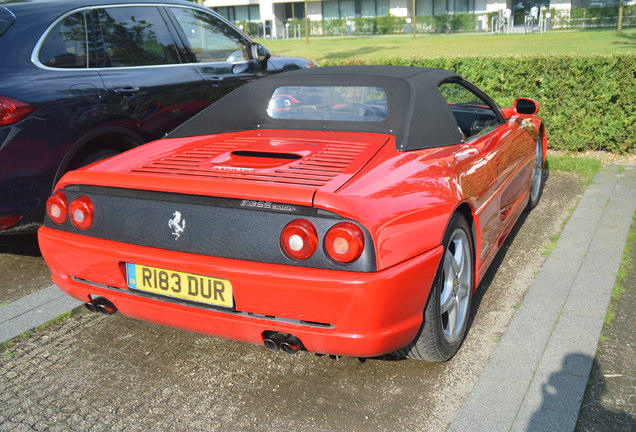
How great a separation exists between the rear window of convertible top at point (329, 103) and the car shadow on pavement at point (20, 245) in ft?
7.76

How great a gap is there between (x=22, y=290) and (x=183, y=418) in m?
2.10

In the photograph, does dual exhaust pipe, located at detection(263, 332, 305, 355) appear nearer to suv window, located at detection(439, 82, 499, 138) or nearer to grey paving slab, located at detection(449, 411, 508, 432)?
grey paving slab, located at detection(449, 411, 508, 432)

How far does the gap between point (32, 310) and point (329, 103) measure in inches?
89.4

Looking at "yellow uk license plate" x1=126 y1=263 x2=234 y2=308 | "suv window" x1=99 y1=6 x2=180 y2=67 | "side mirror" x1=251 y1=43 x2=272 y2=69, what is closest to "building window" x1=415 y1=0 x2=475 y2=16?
"side mirror" x1=251 y1=43 x2=272 y2=69

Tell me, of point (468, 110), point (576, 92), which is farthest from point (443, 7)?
point (468, 110)

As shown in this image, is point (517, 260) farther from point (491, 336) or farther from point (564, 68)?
point (564, 68)

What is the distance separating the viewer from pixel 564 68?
8.62 meters

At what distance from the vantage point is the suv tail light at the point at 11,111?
14.3 feet

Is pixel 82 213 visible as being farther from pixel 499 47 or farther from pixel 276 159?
pixel 499 47

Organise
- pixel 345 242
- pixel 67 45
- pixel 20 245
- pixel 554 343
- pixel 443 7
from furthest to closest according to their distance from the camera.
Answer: pixel 443 7, pixel 20 245, pixel 67 45, pixel 554 343, pixel 345 242

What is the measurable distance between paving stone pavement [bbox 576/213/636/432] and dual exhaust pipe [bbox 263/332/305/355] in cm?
128

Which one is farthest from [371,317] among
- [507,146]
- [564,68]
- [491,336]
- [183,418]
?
[564,68]

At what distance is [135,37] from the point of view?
570cm

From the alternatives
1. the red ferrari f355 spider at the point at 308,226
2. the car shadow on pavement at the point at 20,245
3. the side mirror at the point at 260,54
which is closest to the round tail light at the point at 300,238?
the red ferrari f355 spider at the point at 308,226
